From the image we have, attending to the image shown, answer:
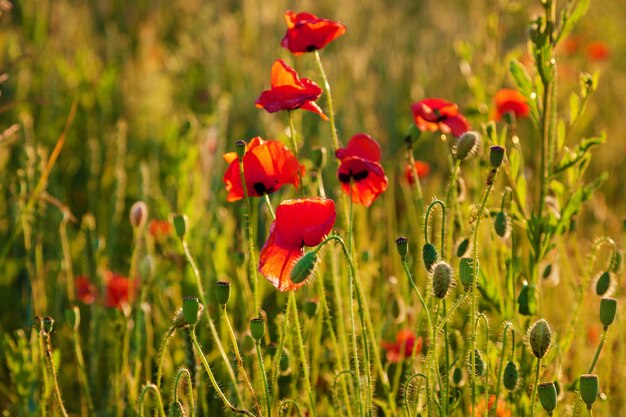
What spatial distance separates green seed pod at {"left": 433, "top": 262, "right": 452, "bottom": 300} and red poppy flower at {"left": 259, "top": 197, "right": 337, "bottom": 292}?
213mm

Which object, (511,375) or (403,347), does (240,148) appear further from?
(403,347)

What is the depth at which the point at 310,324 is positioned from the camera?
77.8 inches

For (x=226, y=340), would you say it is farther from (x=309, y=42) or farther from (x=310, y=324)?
(x=309, y=42)

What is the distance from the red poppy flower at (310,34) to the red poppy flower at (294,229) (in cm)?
49

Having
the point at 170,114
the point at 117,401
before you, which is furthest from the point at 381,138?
the point at 117,401

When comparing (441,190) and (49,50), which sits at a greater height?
(49,50)

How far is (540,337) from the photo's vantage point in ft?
4.39

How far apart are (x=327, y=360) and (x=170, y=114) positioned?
221 centimetres

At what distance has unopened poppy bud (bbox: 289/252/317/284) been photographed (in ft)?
4.17

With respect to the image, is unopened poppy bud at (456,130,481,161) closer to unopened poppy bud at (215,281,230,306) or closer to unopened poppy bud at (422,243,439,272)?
unopened poppy bud at (422,243,439,272)

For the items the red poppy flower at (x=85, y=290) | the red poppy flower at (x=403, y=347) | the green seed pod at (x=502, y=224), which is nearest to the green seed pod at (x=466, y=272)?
the green seed pod at (x=502, y=224)

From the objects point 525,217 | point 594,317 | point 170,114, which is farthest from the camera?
point 170,114

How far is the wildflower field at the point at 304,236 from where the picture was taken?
5.11 feet

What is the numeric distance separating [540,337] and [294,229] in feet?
1.50
